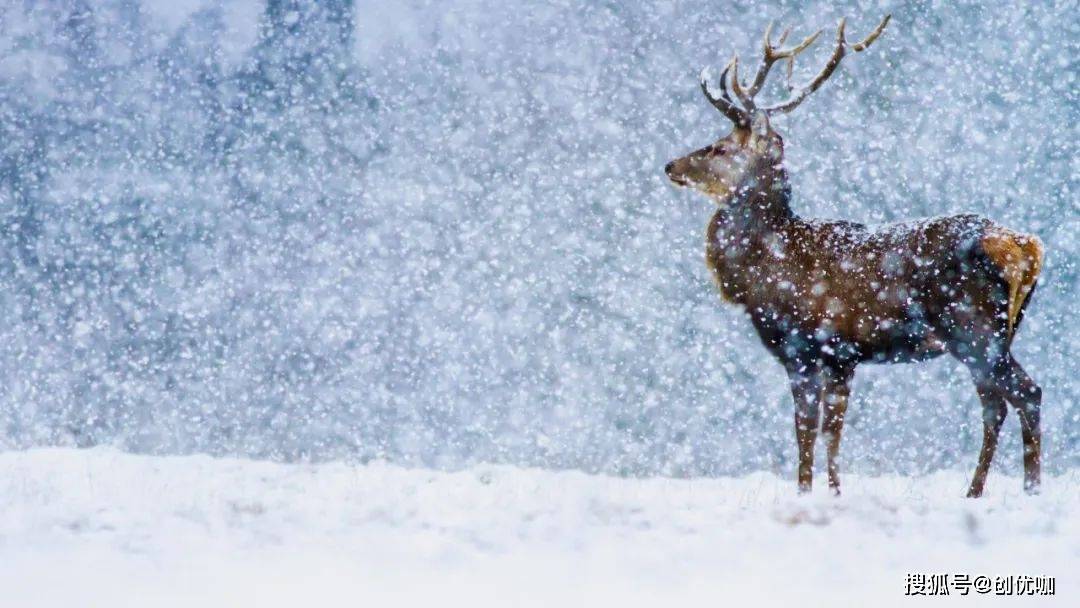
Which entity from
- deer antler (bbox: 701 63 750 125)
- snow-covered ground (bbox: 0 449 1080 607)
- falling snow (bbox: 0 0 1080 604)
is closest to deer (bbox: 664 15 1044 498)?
snow-covered ground (bbox: 0 449 1080 607)

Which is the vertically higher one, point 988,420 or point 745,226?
point 745,226

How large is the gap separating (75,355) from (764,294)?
974 cm

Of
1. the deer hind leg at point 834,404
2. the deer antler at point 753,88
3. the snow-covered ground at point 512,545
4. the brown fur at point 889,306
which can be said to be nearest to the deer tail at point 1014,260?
the brown fur at point 889,306

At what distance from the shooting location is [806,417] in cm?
538

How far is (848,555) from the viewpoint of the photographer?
12.6 ft

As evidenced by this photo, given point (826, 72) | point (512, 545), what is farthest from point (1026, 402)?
point (512, 545)

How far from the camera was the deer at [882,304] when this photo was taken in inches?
214

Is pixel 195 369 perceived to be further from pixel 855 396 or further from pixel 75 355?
pixel 855 396

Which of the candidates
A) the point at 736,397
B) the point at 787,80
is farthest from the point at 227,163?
the point at 787,80

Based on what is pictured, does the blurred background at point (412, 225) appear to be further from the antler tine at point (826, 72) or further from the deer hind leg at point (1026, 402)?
the deer hind leg at point (1026, 402)

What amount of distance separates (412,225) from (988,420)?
868 centimetres

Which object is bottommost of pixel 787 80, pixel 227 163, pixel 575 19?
pixel 787 80

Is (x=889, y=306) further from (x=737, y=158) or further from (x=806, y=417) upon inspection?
(x=737, y=158)

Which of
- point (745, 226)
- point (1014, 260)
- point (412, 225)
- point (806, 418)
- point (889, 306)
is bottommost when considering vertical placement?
point (806, 418)
